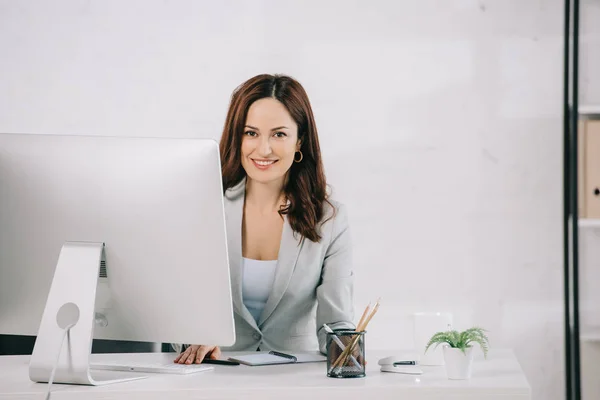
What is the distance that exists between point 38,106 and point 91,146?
73.7 inches

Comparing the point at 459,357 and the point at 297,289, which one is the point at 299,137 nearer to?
the point at 297,289

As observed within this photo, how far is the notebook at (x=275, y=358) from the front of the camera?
1745 millimetres

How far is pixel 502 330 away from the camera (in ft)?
10.0

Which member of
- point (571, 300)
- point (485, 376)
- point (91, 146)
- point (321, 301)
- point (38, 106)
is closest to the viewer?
point (91, 146)

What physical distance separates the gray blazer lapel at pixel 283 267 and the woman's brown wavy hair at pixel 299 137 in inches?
9.6

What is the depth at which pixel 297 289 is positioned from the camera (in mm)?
2295

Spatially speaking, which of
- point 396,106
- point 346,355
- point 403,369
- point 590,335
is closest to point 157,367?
point 346,355

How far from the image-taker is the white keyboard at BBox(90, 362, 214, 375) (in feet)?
5.31

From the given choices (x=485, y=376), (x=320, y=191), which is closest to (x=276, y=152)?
(x=320, y=191)

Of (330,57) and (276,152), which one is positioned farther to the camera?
(330,57)

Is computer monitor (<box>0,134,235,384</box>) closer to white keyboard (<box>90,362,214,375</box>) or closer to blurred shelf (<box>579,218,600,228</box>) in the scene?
white keyboard (<box>90,362,214,375</box>)

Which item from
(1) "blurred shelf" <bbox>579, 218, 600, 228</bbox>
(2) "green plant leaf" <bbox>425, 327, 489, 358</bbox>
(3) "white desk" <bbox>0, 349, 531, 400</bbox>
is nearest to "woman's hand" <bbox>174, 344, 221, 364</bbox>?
(3) "white desk" <bbox>0, 349, 531, 400</bbox>

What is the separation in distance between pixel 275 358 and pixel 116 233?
53 cm

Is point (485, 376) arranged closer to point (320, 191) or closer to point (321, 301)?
point (321, 301)
